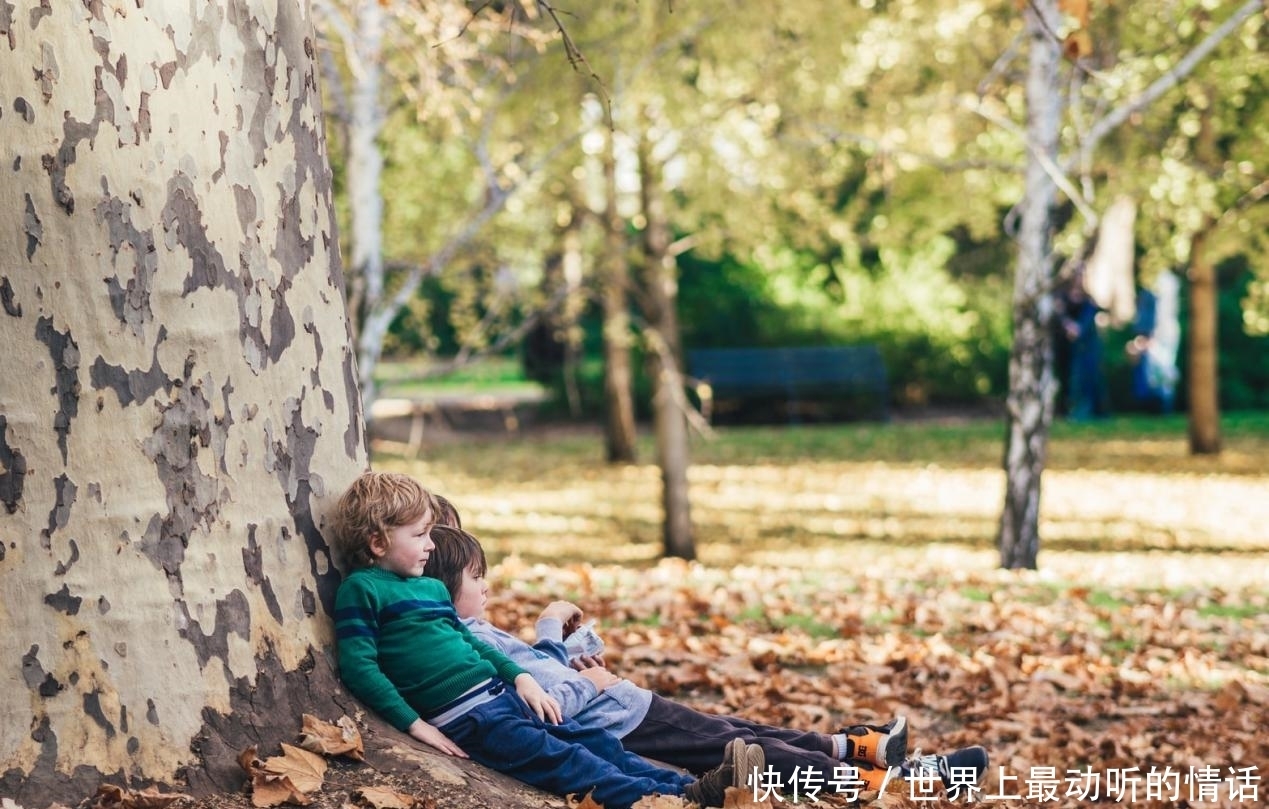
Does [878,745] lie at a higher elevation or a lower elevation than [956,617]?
higher

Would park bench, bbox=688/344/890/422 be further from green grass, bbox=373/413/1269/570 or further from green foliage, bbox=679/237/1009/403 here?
green grass, bbox=373/413/1269/570

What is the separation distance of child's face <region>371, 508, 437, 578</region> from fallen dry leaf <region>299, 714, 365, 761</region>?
Answer: 44 cm

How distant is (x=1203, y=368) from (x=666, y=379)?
8.79 meters

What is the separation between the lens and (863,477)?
17719 millimetres

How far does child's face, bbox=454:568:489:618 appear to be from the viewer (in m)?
4.02

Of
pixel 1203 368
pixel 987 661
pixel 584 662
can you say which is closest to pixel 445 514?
pixel 584 662

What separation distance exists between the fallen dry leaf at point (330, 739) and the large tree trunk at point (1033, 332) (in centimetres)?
721

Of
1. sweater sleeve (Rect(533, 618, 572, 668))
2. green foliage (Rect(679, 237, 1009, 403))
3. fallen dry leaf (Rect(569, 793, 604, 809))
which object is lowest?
fallen dry leaf (Rect(569, 793, 604, 809))

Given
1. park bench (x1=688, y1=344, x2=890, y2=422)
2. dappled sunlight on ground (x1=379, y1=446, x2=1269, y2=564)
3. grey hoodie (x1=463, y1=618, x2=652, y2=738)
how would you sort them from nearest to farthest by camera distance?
grey hoodie (x1=463, y1=618, x2=652, y2=738) < dappled sunlight on ground (x1=379, y1=446, x2=1269, y2=564) < park bench (x1=688, y1=344, x2=890, y2=422)

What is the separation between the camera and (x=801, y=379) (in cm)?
2383

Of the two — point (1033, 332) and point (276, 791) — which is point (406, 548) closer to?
point (276, 791)

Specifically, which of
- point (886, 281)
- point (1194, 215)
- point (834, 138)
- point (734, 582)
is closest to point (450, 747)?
point (734, 582)

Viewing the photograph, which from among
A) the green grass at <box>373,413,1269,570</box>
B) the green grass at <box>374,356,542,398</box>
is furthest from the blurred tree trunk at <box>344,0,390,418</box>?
the green grass at <box>374,356,542,398</box>

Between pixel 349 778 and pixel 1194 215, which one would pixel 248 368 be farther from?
pixel 1194 215
